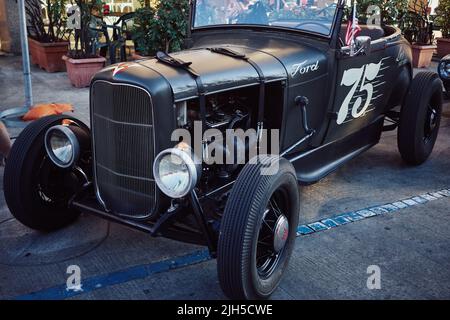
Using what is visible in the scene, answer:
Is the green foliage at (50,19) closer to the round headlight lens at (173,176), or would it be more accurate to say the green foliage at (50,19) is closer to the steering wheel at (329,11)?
the steering wheel at (329,11)

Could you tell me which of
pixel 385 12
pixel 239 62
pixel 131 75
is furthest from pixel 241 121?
pixel 385 12

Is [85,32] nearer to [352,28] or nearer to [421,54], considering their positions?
[352,28]

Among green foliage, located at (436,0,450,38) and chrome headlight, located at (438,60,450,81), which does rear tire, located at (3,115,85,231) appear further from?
green foliage, located at (436,0,450,38)

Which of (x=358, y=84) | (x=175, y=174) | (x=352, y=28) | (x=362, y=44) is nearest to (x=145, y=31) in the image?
(x=358, y=84)

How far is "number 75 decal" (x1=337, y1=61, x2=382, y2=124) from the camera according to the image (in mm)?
3684

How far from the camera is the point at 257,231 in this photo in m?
2.33

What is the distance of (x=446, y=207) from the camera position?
3674 mm

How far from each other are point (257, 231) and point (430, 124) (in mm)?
2986

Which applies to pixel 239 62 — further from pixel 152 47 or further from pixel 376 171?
pixel 152 47

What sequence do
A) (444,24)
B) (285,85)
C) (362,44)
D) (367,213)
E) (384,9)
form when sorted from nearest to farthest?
(285,85) < (362,44) < (367,213) < (384,9) < (444,24)

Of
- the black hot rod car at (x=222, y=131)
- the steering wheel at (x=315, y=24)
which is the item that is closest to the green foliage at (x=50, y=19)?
the black hot rod car at (x=222, y=131)

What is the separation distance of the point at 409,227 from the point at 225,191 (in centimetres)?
140

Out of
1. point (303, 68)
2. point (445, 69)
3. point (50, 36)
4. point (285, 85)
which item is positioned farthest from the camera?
point (50, 36)

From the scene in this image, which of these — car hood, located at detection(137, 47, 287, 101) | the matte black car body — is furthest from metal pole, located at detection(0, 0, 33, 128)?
car hood, located at detection(137, 47, 287, 101)
